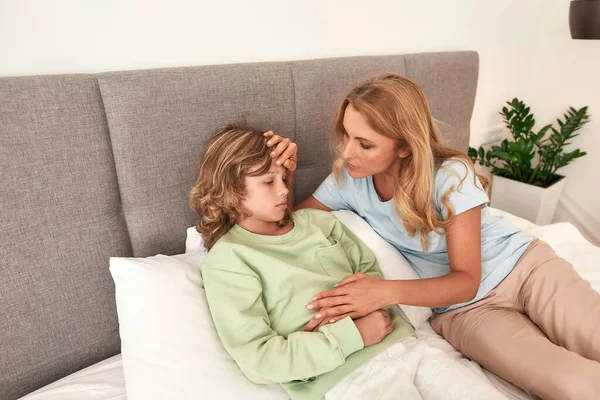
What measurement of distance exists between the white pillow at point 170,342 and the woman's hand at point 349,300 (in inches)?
8.1

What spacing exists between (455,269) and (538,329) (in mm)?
321

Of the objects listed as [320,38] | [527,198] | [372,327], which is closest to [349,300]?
[372,327]

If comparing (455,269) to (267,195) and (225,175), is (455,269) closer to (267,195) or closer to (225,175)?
(267,195)

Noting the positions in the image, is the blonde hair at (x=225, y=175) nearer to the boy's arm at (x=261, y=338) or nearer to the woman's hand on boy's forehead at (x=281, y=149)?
the woman's hand on boy's forehead at (x=281, y=149)

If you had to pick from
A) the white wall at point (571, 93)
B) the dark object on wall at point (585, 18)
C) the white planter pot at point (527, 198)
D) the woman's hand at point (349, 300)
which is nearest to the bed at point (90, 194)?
the woman's hand at point (349, 300)

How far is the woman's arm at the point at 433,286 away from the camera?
3.47 feet

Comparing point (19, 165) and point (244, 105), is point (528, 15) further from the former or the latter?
point (19, 165)

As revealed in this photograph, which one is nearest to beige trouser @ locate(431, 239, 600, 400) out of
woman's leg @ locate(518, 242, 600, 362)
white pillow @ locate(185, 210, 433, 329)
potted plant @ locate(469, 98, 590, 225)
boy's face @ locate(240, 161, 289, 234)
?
woman's leg @ locate(518, 242, 600, 362)

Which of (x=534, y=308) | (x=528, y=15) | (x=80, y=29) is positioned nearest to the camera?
(x=80, y=29)

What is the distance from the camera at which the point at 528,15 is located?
8.42 feet

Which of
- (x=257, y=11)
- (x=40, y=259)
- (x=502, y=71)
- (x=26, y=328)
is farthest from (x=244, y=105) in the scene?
(x=502, y=71)

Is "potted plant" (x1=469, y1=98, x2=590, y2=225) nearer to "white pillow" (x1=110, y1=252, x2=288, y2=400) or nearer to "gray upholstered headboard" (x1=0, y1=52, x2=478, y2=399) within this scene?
"gray upholstered headboard" (x1=0, y1=52, x2=478, y2=399)

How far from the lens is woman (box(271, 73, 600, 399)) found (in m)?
1.07

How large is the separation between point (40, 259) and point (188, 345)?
16.7 inches
